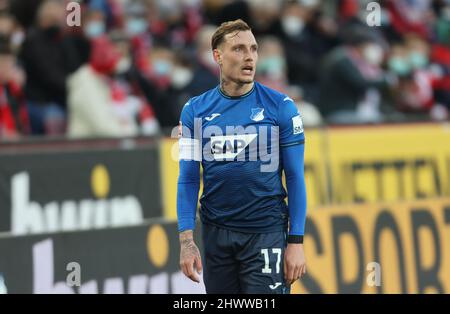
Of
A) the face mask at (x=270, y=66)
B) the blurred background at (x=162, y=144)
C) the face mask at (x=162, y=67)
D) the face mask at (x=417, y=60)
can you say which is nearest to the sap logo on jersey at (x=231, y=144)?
the blurred background at (x=162, y=144)

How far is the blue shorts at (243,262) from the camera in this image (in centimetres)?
667

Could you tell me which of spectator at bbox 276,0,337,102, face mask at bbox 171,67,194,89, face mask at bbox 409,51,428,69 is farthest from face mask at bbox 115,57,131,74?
face mask at bbox 409,51,428,69

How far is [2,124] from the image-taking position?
10781 mm

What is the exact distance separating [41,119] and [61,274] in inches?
116

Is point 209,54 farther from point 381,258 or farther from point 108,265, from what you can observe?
point 108,265

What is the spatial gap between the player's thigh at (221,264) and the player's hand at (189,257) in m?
0.11

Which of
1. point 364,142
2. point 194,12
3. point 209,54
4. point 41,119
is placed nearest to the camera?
point 41,119

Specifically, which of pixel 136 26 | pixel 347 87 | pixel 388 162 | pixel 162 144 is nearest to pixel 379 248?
pixel 388 162

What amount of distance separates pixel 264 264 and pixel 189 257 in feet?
1.58

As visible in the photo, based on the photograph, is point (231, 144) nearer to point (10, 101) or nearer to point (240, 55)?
point (240, 55)

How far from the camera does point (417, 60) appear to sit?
1673 cm

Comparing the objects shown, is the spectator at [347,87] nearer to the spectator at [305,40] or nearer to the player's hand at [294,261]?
the spectator at [305,40]

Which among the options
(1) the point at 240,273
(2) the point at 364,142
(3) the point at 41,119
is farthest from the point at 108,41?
(1) the point at 240,273

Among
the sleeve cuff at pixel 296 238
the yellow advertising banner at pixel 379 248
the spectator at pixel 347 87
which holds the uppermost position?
the spectator at pixel 347 87
